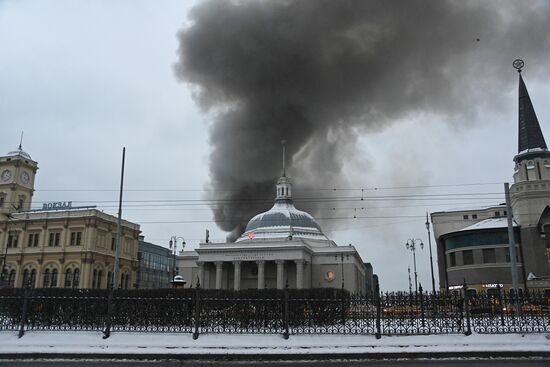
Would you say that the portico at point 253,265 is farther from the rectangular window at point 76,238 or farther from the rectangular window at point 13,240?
the rectangular window at point 13,240

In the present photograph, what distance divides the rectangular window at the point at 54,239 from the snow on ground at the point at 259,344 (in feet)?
164

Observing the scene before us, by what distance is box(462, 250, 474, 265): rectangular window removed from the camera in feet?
196

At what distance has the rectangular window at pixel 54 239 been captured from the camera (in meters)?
63.9

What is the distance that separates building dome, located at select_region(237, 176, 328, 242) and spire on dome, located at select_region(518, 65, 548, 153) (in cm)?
3407

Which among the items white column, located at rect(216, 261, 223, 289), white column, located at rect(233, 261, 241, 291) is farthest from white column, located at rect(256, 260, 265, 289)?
white column, located at rect(216, 261, 223, 289)

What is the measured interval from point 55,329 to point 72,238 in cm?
4835

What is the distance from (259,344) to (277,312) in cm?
288

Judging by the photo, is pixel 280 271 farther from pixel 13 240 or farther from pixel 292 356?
pixel 292 356

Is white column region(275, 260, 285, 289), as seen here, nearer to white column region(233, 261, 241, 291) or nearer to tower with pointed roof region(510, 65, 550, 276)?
white column region(233, 261, 241, 291)

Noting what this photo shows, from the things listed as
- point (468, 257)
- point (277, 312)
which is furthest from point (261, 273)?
point (277, 312)

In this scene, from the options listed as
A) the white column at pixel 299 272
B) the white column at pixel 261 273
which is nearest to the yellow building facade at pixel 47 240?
the white column at pixel 261 273

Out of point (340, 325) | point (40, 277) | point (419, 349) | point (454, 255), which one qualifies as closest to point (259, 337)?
point (340, 325)

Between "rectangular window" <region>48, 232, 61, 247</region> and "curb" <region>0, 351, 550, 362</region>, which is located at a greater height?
"rectangular window" <region>48, 232, 61, 247</region>

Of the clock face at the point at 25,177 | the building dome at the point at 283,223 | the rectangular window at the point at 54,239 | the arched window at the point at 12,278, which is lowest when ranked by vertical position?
the arched window at the point at 12,278
